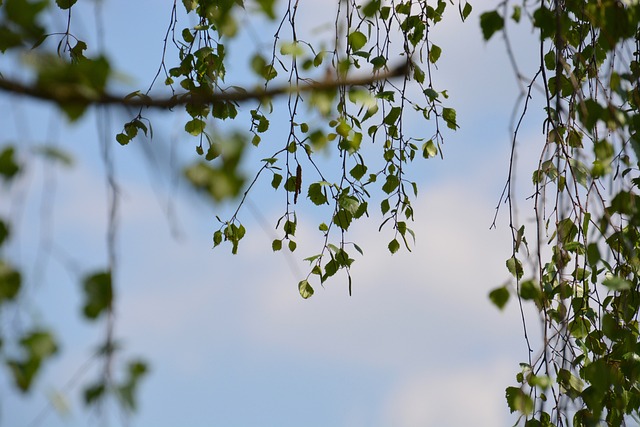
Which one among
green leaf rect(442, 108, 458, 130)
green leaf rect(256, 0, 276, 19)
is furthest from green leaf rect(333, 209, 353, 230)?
green leaf rect(256, 0, 276, 19)

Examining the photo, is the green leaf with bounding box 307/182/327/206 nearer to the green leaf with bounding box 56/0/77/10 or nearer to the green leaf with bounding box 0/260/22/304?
the green leaf with bounding box 56/0/77/10

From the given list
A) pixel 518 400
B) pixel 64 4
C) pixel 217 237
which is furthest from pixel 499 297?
pixel 64 4

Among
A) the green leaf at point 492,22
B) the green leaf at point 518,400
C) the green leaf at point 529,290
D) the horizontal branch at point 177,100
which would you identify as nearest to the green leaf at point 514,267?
the green leaf at point 518,400

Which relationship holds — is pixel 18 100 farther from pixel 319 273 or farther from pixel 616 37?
pixel 319 273

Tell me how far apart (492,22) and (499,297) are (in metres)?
0.40

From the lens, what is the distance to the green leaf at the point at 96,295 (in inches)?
34.6

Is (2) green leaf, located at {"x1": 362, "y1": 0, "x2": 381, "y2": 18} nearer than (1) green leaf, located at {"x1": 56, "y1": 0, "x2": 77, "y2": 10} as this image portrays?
Yes

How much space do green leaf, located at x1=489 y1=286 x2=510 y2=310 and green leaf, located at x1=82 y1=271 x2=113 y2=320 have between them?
0.51m

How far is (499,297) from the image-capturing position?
45.4 inches

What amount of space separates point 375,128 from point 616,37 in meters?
0.94

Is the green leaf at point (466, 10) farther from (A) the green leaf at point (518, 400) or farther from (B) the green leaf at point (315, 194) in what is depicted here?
(A) the green leaf at point (518, 400)

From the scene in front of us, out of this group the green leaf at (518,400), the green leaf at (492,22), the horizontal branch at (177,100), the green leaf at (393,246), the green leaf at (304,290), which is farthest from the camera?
the green leaf at (393,246)

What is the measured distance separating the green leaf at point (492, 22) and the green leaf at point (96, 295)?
680mm

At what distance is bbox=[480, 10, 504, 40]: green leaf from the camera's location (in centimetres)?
126
